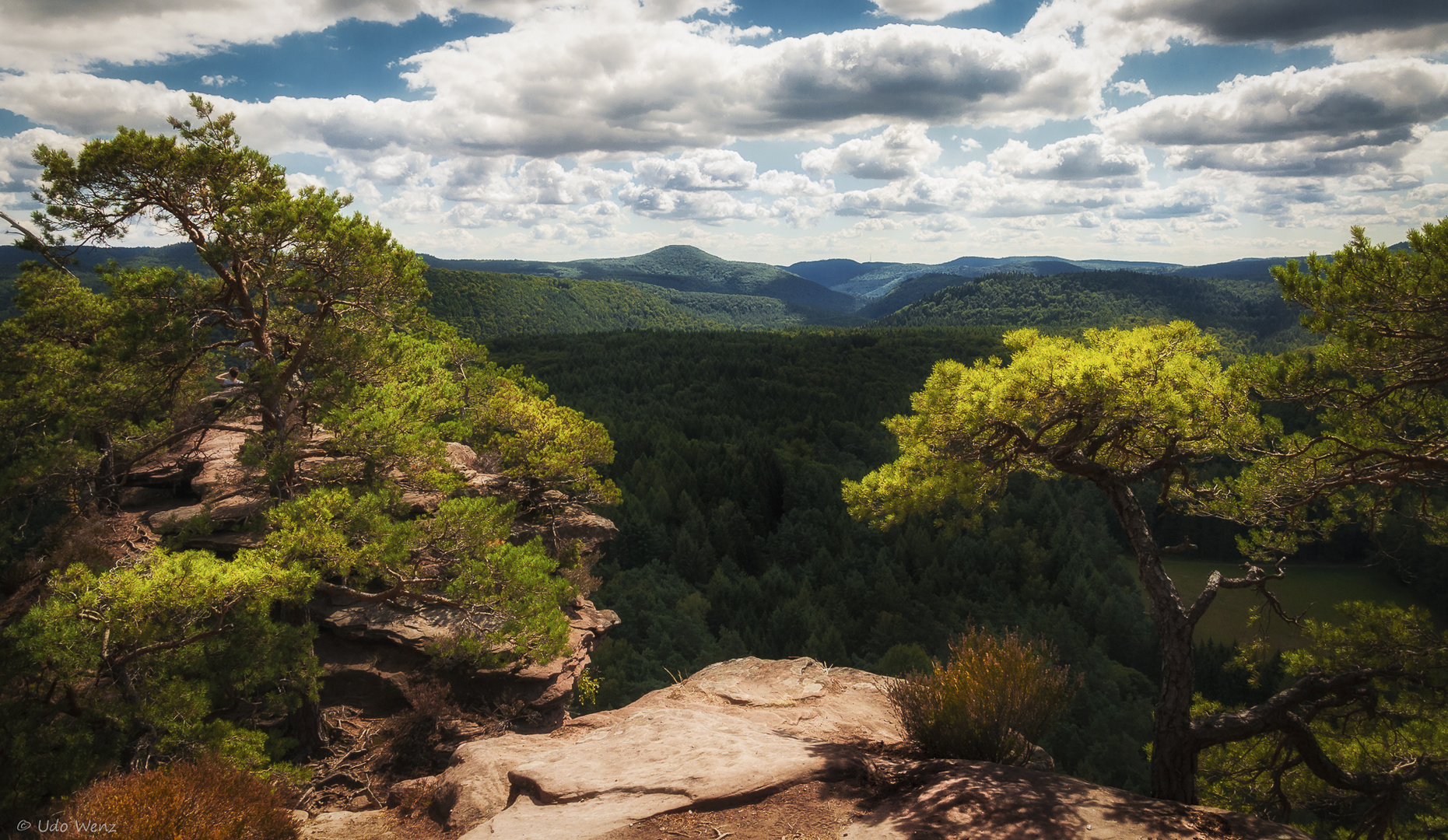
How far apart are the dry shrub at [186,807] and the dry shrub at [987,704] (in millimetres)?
6945

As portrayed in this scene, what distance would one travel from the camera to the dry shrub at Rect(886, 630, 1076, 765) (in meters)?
7.57

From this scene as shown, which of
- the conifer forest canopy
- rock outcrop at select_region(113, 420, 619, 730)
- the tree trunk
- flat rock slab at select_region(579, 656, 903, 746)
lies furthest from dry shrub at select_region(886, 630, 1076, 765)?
rock outcrop at select_region(113, 420, 619, 730)

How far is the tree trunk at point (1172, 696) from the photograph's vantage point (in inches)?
340

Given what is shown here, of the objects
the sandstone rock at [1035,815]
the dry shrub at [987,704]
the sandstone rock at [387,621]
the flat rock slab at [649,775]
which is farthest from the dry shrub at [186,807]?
the dry shrub at [987,704]

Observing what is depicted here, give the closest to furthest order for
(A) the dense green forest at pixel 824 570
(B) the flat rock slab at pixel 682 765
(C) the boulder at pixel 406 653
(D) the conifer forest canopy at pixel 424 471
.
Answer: (B) the flat rock slab at pixel 682 765
(D) the conifer forest canopy at pixel 424 471
(C) the boulder at pixel 406 653
(A) the dense green forest at pixel 824 570

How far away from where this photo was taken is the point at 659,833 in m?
6.05

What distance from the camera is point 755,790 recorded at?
6574 mm

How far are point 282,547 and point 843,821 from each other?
27.7 ft

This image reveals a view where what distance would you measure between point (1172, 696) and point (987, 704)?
3117 millimetres

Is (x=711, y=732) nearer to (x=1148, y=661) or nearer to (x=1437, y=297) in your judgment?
(x=1437, y=297)

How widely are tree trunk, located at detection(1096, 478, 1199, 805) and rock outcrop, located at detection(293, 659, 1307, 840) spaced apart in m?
2.48

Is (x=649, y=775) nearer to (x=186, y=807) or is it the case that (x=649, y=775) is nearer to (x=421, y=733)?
(x=186, y=807)

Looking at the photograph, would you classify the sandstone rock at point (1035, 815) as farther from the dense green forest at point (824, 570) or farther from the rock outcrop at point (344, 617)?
the dense green forest at point (824, 570)

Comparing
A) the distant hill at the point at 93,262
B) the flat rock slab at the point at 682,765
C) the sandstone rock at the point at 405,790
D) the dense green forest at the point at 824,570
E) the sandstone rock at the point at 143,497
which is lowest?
the dense green forest at the point at 824,570
